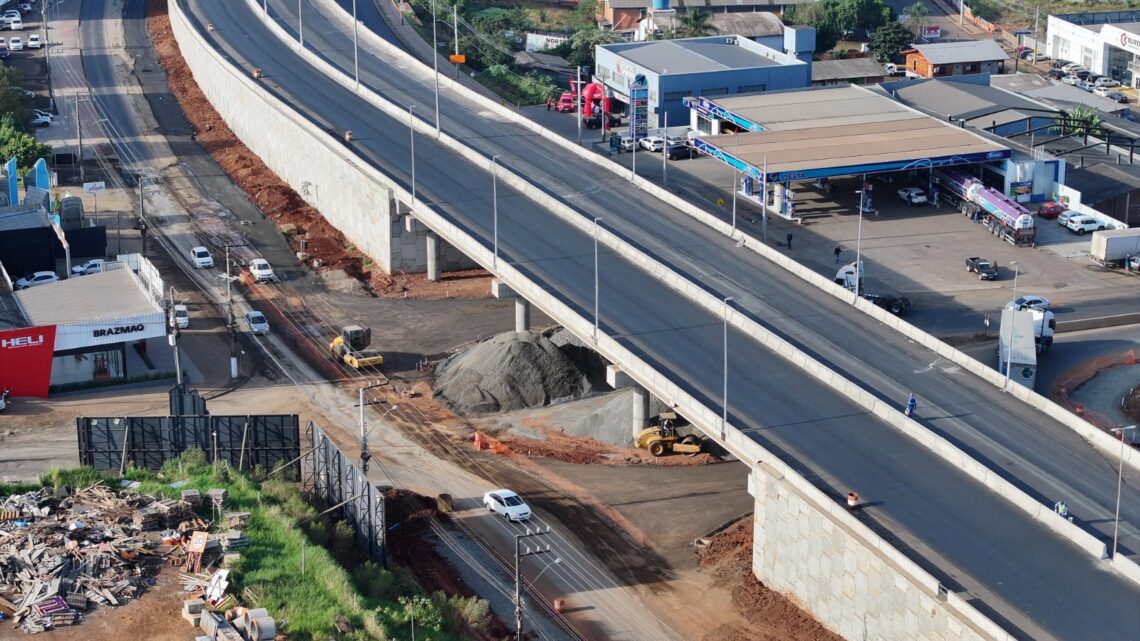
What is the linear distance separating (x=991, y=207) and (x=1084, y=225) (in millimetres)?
5903

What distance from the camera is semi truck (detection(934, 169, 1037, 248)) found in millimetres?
94688

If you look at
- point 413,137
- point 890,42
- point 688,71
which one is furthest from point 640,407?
point 890,42

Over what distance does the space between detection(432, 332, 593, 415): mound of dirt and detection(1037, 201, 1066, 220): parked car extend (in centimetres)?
3833

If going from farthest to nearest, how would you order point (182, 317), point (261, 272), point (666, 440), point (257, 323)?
1. point (261, 272)
2. point (257, 323)
3. point (182, 317)
4. point (666, 440)

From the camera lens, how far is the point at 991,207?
96688 mm

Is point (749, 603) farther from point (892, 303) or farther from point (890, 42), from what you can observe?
point (890, 42)

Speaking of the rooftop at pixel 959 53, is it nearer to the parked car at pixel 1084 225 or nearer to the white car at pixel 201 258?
the parked car at pixel 1084 225

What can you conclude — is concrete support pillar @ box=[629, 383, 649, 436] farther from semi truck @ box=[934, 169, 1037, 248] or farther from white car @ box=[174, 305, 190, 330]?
semi truck @ box=[934, 169, 1037, 248]

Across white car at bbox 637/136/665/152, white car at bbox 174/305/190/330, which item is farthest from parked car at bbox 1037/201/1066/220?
white car at bbox 174/305/190/330

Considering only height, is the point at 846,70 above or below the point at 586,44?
below

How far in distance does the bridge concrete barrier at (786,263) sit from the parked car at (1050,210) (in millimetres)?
19271

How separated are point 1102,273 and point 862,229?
14442 millimetres

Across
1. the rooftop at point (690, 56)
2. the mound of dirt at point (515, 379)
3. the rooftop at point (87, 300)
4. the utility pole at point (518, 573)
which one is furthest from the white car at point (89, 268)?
the rooftop at point (690, 56)

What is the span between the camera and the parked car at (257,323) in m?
86.2
